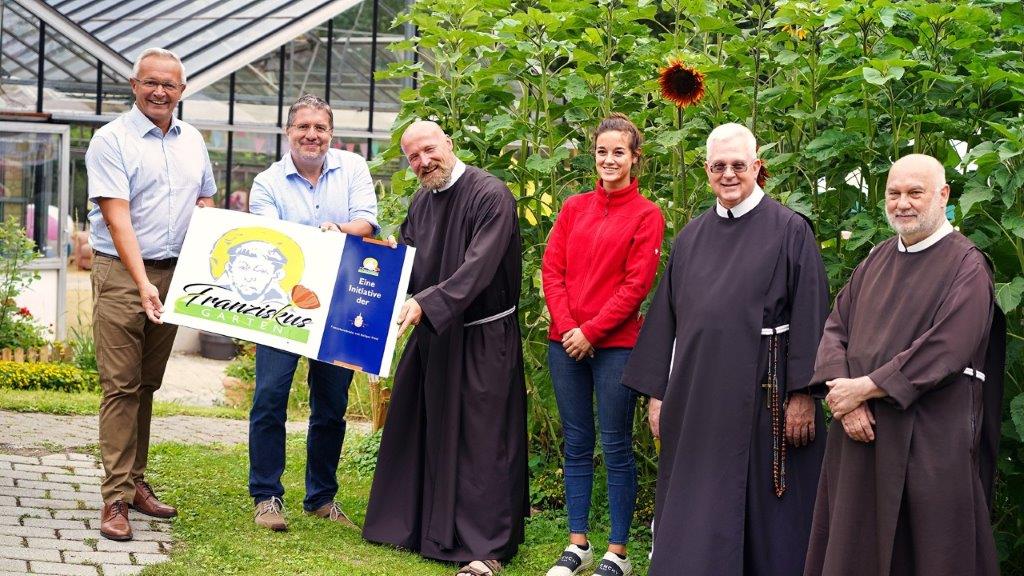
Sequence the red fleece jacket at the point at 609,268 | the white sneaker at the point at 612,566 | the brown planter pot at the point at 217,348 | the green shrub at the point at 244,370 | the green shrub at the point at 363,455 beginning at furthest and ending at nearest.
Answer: the brown planter pot at the point at 217,348
the green shrub at the point at 244,370
the green shrub at the point at 363,455
the white sneaker at the point at 612,566
the red fleece jacket at the point at 609,268

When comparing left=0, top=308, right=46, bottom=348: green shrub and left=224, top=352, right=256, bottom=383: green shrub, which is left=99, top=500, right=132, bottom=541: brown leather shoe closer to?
left=224, top=352, right=256, bottom=383: green shrub

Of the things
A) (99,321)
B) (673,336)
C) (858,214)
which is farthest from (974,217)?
(99,321)

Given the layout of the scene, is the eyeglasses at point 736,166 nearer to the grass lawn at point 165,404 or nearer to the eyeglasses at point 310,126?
the eyeglasses at point 310,126

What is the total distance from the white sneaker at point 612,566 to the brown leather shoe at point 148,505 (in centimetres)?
200

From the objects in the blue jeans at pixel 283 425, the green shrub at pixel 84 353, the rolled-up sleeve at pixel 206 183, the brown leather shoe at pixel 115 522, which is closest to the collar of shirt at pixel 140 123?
the rolled-up sleeve at pixel 206 183

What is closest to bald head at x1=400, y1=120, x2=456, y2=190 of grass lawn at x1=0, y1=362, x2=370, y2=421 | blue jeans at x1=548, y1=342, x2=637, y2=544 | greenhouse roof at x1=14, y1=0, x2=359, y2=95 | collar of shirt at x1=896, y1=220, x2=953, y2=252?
blue jeans at x1=548, y1=342, x2=637, y2=544

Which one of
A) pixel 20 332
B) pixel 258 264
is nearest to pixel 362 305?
pixel 258 264

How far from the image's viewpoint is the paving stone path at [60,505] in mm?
4926

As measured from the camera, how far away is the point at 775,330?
4.54 m

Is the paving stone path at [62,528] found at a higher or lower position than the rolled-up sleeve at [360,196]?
lower

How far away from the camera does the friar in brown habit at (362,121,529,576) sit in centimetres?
528

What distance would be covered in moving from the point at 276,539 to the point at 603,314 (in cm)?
179

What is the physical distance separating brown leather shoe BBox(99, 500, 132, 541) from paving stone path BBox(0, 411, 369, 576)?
0.03 m

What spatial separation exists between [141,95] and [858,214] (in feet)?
10.0
